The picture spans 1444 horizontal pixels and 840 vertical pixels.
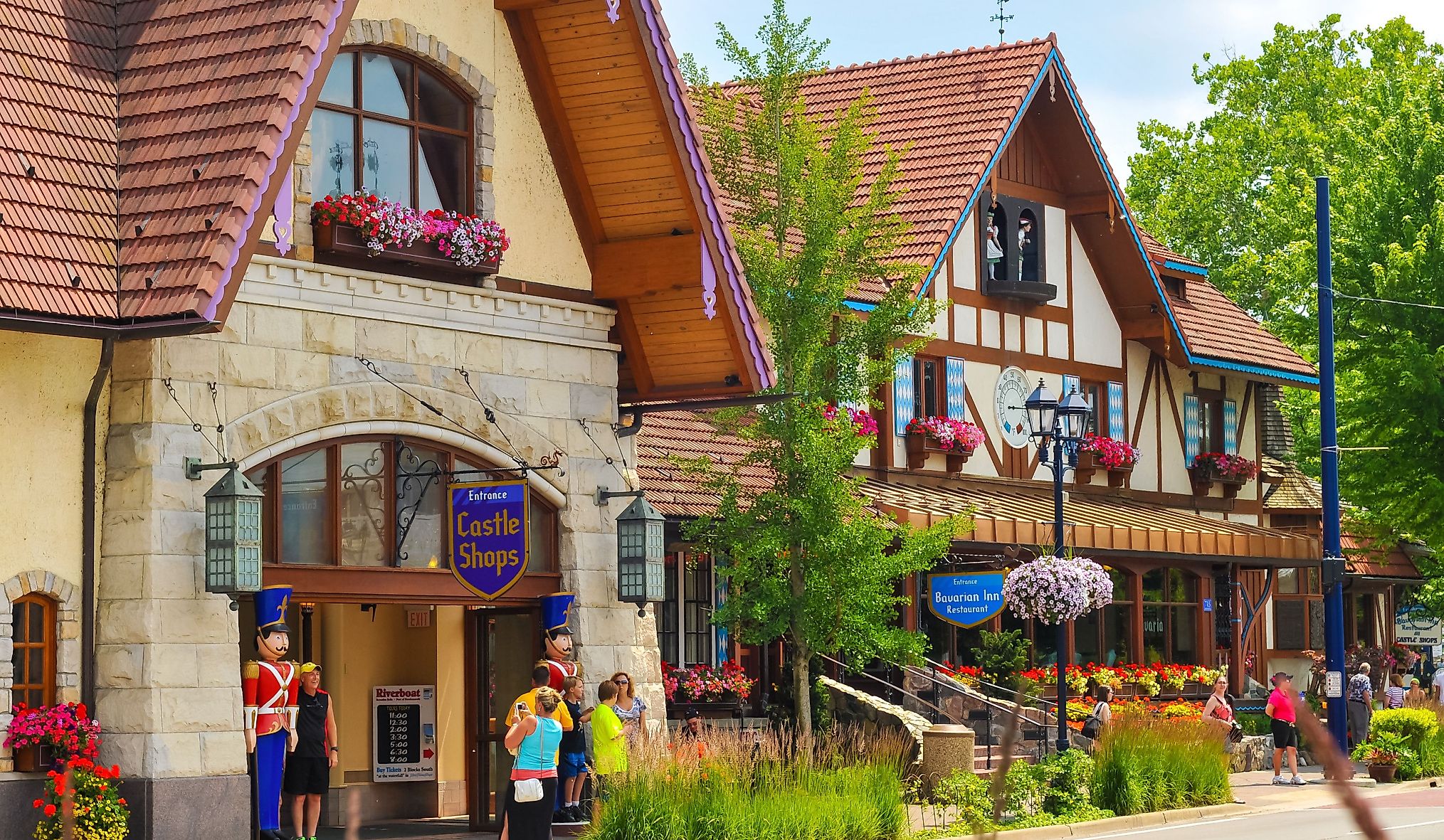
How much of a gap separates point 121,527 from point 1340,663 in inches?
684

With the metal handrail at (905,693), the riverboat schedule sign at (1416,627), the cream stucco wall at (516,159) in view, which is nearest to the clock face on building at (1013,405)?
the metal handrail at (905,693)

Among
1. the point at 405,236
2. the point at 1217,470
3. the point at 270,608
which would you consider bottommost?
the point at 270,608

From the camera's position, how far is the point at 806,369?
2175 centimetres

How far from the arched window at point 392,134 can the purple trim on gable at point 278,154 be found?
117 centimetres

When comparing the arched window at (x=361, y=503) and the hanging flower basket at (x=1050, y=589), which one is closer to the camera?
the arched window at (x=361, y=503)

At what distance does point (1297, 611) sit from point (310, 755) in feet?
89.5

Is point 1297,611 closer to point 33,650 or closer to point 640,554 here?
point 640,554

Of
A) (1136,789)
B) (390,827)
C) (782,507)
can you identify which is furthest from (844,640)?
(390,827)

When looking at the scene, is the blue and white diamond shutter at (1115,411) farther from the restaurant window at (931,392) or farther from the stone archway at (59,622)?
the stone archway at (59,622)

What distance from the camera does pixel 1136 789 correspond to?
20.6m

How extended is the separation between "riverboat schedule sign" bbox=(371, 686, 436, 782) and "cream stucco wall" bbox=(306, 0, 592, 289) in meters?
5.29

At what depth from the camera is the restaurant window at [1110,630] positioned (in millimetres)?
31000

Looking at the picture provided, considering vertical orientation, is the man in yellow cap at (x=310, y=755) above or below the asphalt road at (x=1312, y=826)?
above

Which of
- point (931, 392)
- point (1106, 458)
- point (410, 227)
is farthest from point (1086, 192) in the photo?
point (410, 227)
